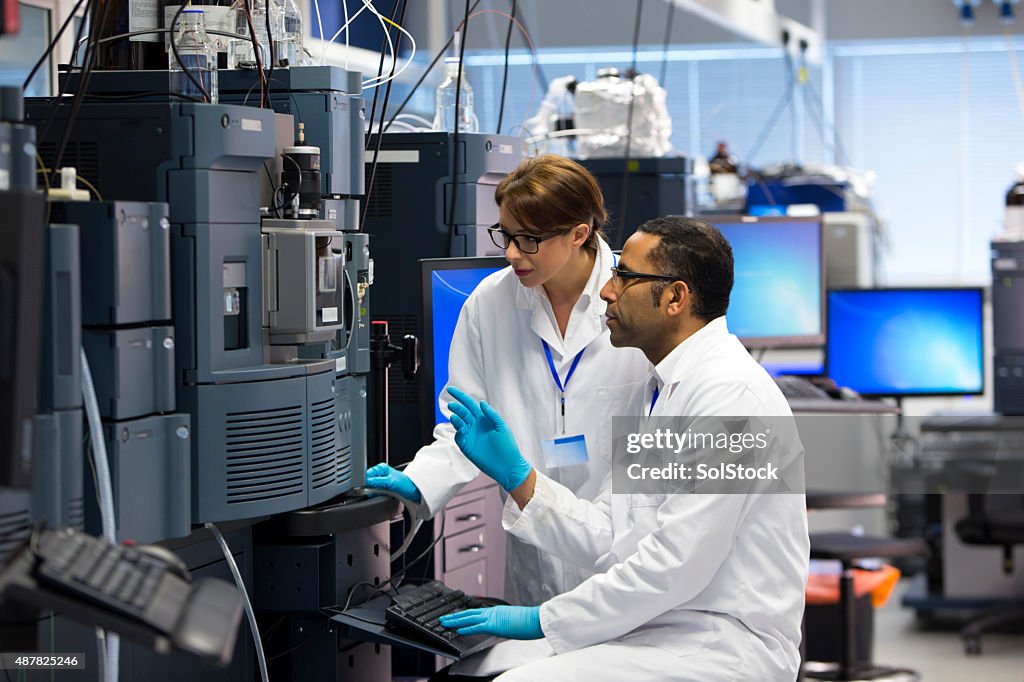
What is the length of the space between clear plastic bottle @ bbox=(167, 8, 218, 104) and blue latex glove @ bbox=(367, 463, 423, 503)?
660 mm

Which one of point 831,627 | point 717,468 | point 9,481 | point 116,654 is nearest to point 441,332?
point 717,468

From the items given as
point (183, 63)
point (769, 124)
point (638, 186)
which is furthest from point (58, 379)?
point (769, 124)

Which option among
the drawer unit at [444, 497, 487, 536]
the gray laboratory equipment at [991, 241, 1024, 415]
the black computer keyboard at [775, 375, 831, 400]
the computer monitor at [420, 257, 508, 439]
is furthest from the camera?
the gray laboratory equipment at [991, 241, 1024, 415]

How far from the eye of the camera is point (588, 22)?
7234 millimetres

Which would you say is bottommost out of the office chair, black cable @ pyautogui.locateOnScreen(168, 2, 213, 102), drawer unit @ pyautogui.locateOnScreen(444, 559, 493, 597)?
the office chair

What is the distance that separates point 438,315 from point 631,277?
0.61m

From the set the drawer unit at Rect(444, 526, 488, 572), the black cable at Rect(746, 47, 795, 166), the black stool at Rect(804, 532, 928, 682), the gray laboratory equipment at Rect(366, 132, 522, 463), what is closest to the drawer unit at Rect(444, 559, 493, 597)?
the drawer unit at Rect(444, 526, 488, 572)

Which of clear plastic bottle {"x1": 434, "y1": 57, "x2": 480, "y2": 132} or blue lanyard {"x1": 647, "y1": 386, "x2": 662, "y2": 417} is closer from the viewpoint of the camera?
blue lanyard {"x1": 647, "y1": 386, "x2": 662, "y2": 417}

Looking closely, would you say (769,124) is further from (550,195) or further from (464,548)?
(550,195)

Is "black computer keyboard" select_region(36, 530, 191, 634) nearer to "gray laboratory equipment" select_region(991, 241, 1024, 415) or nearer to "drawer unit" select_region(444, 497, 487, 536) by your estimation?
"drawer unit" select_region(444, 497, 487, 536)

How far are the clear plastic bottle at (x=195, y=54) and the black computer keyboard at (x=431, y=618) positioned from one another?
82cm

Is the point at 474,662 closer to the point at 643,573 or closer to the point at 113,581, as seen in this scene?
the point at 643,573

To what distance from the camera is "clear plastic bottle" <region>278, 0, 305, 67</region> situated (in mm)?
2102

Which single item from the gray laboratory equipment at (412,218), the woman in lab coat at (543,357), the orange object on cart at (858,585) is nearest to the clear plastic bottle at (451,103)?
the gray laboratory equipment at (412,218)
